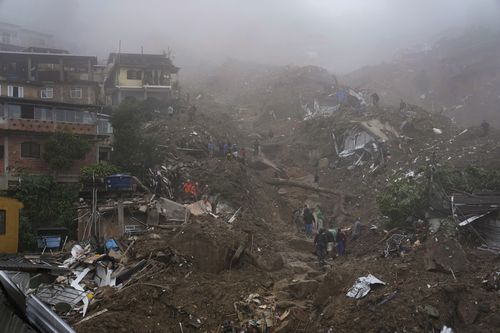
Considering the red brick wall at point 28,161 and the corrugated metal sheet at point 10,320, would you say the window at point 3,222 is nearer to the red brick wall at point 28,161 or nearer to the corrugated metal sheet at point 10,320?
the red brick wall at point 28,161

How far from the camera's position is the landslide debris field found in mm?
11672

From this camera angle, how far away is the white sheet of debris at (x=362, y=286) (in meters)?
12.5

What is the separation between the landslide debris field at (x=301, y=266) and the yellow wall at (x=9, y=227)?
4361 mm

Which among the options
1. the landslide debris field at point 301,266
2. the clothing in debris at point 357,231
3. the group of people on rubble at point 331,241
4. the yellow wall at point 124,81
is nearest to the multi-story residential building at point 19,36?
the yellow wall at point 124,81

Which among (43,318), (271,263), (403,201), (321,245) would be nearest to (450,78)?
(403,201)

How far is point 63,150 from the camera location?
25062 millimetres

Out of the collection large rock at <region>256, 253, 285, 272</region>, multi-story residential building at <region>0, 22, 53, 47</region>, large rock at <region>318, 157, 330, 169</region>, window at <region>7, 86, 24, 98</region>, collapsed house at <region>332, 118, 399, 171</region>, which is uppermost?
multi-story residential building at <region>0, 22, 53, 47</region>

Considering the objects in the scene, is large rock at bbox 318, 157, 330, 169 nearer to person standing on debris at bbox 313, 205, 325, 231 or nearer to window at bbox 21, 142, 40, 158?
person standing on debris at bbox 313, 205, 325, 231

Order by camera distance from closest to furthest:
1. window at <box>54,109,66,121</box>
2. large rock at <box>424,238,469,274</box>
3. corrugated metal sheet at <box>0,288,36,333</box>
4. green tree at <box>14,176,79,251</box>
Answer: corrugated metal sheet at <box>0,288,36,333</box> < large rock at <box>424,238,469,274</box> < green tree at <box>14,176,79,251</box> < window at <box>54,109,66,121</box>

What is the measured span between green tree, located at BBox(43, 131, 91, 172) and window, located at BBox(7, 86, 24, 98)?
1079 centimetres

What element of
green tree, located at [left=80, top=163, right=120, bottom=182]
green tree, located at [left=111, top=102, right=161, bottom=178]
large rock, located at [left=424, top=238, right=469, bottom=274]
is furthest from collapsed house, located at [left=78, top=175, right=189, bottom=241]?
large rock, located at [left=424, top=238, right=469, bottom=274]

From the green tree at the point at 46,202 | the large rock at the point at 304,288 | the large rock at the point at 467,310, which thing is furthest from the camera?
the green tree at the point at 46,202

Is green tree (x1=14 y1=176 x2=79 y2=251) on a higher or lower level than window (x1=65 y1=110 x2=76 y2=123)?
lower

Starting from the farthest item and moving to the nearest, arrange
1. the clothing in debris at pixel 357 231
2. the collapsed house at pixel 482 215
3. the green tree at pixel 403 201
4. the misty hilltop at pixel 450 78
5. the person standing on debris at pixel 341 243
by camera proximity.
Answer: the misty hilltop at pixel 450 78, the clothing in debris at pixel 357 231, the person standing on debris at pixel 341 243, the green tree at pixel 403 201, the collapsed house at pixel 482 215
